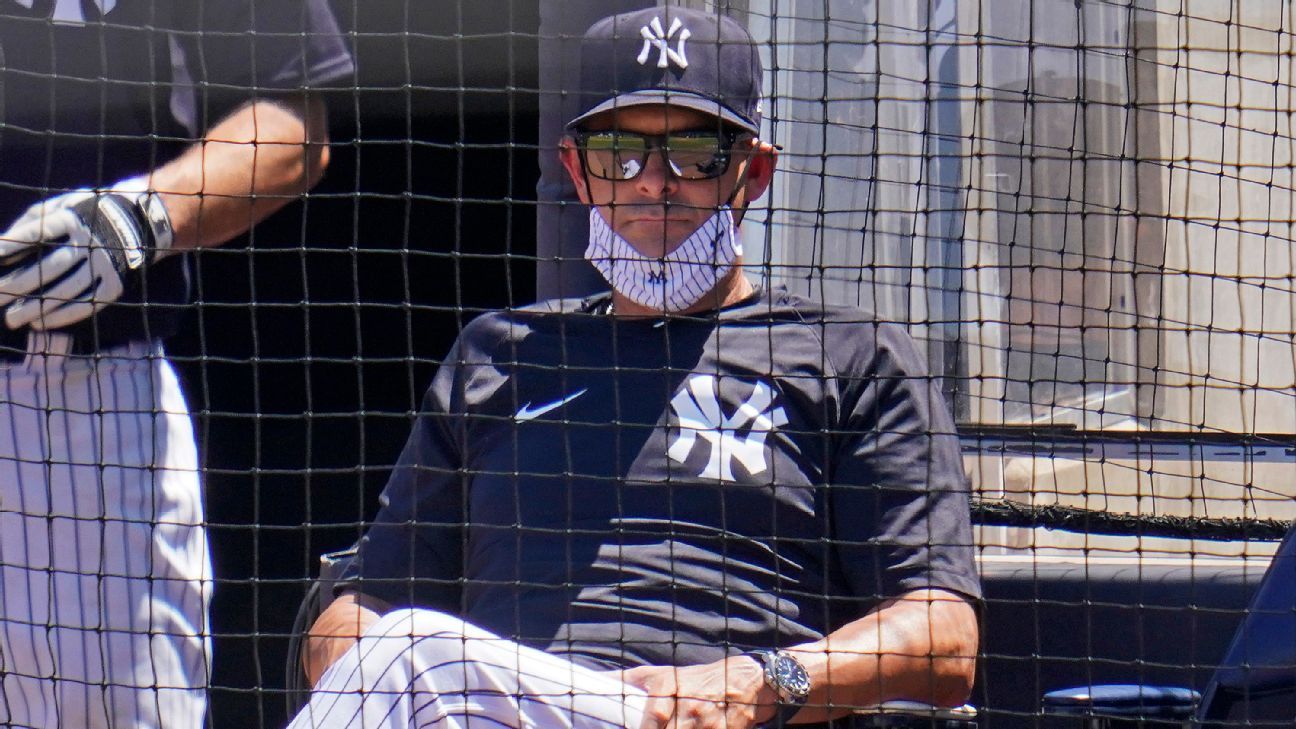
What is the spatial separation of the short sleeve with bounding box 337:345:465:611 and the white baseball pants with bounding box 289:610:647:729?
1.18 ft

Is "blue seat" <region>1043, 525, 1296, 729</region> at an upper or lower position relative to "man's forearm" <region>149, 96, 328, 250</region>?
lower

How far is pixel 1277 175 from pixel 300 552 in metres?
2.68

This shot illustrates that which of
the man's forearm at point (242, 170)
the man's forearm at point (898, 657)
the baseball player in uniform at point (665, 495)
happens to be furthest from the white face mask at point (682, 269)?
the man's forearm at point (898, 657)

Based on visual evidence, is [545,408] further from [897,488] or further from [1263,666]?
[1263,666]

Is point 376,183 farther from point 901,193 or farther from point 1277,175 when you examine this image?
point 1277,175

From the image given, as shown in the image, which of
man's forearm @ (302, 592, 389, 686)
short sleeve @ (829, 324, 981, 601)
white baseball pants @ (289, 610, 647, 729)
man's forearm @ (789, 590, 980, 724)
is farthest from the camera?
man's forearm @ (302, 592, 389, 686)

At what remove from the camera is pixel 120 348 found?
225cm

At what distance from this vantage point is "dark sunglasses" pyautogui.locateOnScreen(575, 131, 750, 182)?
2.26 meters

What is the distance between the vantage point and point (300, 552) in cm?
419

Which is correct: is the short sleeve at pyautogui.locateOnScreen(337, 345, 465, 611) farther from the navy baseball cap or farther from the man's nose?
the navy baseball cap

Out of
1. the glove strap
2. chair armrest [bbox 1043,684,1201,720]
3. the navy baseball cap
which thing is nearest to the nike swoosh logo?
the navy baseball cap

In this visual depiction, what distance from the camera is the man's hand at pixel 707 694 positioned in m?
1.84

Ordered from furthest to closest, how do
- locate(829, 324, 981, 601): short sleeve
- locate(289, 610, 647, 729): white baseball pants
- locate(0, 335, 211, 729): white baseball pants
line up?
locate(0, 335, 211, 729): white baseball pants, locate(829, 324, 981, 601): short sleeve, locate(289, 610, 647, 729): white baseball pants

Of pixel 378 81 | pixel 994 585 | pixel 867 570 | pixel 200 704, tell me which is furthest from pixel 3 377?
pixel 378 81
